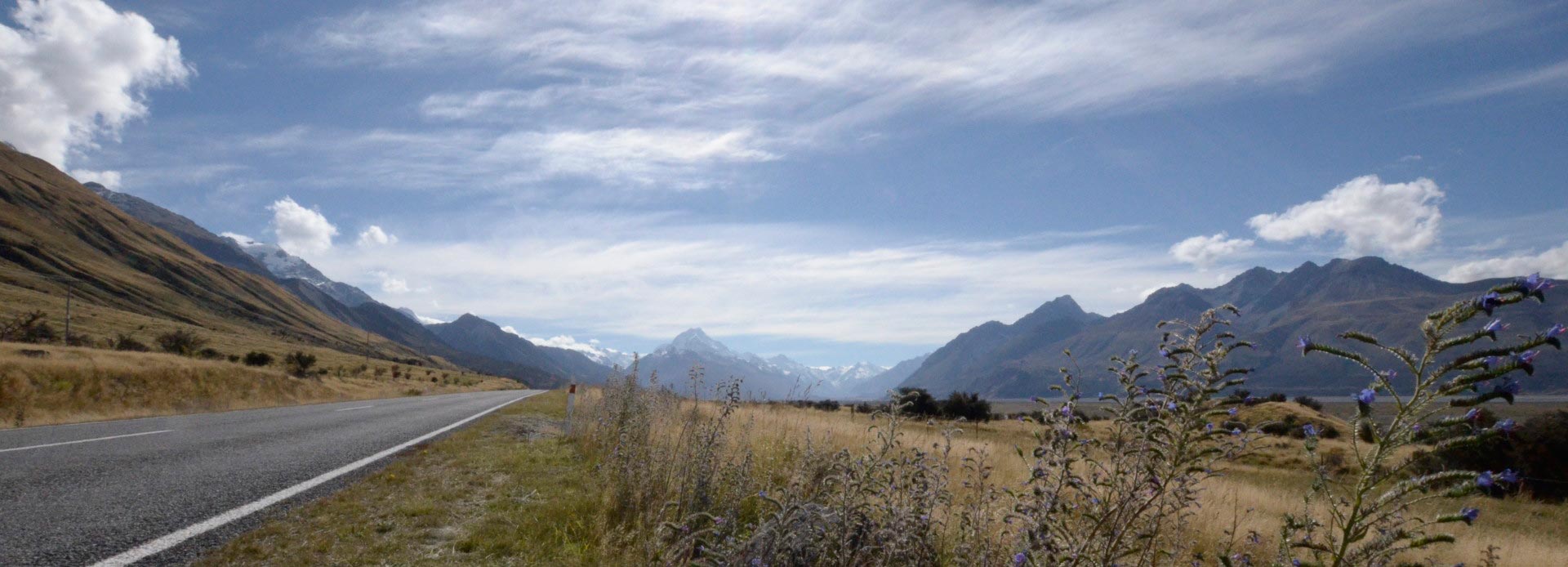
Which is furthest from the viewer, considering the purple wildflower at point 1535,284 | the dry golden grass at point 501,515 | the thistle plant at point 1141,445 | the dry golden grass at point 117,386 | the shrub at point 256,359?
the shrub at point 256,359

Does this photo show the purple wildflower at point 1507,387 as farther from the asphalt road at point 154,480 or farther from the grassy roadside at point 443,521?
the asphalt road at point 154,480

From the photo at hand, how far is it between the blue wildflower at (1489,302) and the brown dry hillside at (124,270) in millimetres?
138601

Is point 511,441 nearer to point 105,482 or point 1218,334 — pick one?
point 105,482

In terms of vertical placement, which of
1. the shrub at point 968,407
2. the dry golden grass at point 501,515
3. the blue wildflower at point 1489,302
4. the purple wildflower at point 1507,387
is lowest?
the shrub at point 968,407

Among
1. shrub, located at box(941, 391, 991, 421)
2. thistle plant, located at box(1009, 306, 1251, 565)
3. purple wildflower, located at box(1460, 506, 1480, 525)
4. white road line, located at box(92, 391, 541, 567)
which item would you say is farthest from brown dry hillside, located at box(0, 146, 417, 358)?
purple wildflower, located at box(1460, 506, 1480, 525)

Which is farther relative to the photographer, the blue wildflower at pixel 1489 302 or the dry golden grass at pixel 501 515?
the dry golden grass at pixel 501 515

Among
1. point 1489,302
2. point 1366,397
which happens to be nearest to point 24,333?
point 1366,397

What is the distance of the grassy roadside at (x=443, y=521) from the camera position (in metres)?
5.05

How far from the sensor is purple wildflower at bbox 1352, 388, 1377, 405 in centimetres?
226

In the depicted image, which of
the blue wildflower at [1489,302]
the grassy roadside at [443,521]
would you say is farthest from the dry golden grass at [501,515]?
the blue wildflower at [1489,302]

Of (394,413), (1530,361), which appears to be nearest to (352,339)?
(394,413)

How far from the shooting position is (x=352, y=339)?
168 meters

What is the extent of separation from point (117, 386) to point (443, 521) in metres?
16.9

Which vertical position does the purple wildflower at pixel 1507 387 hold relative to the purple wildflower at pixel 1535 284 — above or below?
below
